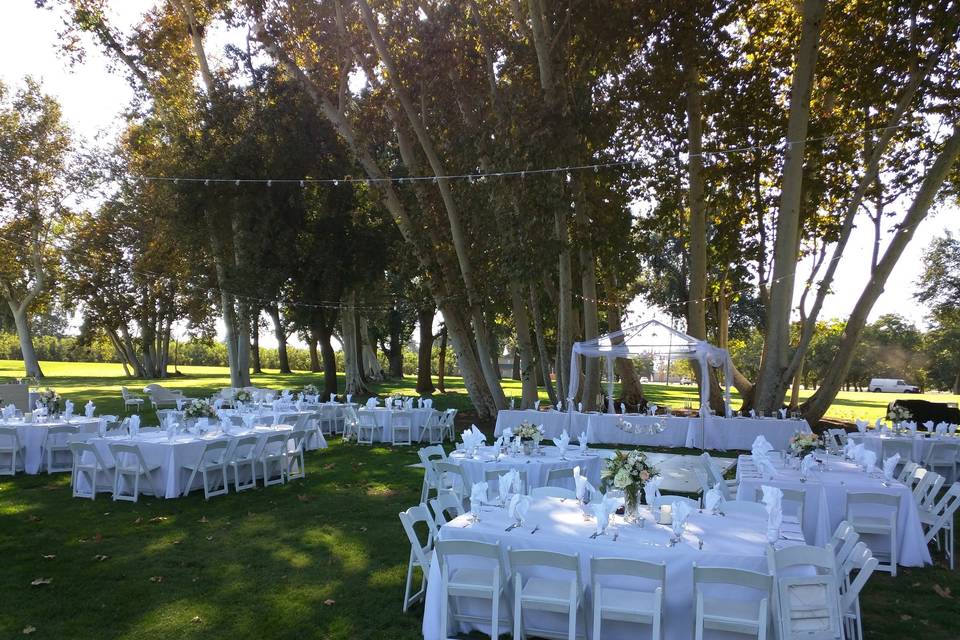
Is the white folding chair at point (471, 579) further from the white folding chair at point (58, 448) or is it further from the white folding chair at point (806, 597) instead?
the white folding chair at point (58, 448)

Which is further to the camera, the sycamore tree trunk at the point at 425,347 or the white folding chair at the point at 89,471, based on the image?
the sycamore tree trunk at the point at 425,347

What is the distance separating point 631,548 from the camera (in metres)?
4.12

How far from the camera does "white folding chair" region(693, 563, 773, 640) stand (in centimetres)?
352

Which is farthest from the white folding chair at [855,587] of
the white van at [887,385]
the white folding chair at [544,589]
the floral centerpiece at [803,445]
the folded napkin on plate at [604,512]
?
the white van at [887,385]

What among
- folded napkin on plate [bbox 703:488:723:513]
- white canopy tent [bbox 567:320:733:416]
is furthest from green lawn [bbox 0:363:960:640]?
white canopy tent [bbox 567:320:733:416]

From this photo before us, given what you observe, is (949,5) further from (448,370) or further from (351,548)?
(448,370)

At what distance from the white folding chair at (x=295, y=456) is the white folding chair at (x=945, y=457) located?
969 centimetres

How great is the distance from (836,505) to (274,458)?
737 cm

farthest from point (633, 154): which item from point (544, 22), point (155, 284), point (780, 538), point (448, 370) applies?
point (448, 370)

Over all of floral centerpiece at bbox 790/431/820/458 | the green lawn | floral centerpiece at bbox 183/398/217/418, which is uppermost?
floral centerpiece at bbox 183/398/217/418

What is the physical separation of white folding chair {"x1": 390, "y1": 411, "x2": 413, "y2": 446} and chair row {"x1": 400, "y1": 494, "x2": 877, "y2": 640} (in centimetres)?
981

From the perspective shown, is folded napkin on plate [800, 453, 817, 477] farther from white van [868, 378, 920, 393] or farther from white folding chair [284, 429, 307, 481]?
white van [868, 378, 920, 393]

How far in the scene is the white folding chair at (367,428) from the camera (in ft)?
46.3

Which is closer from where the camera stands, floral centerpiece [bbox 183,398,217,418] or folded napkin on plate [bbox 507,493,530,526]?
folded napkin on plate [bbox 507,493,530,526]
